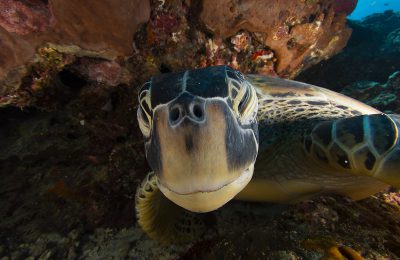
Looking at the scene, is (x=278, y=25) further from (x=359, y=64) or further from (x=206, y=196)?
(x=359, y=64)

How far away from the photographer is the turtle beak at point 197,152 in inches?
50.3

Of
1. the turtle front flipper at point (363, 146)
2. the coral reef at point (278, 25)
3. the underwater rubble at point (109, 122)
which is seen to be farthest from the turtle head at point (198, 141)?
the coral reef at point (278, 25)

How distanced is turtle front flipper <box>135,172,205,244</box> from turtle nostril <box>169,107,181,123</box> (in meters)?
1.30

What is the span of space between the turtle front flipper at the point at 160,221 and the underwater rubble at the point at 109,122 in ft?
0.46

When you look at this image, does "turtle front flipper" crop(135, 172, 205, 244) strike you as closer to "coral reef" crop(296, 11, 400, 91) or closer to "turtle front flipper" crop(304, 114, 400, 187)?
"turtle front flipper" crop(304, 114, 400, 187)

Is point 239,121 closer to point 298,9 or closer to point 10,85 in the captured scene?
point 10,85

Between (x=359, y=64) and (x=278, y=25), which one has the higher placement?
(x=359, y=64)

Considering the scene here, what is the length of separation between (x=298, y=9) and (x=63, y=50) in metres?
3.23

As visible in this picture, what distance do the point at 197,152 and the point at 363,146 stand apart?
50.8 inches

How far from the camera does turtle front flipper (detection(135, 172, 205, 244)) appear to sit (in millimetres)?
2623

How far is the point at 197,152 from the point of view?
1.27 m

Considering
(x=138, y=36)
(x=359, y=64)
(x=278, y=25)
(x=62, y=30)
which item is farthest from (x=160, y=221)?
(x=359, y=64)

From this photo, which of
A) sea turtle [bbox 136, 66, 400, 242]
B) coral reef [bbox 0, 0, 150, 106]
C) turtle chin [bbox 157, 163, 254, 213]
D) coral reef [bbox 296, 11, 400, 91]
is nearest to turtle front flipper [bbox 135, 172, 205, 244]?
sea turtle [bbox 136, 66, 400, 242]

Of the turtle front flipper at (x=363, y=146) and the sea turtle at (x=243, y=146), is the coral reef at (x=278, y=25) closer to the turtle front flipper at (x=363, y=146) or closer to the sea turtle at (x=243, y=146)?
the sea turtle at (x=243, y=146)
